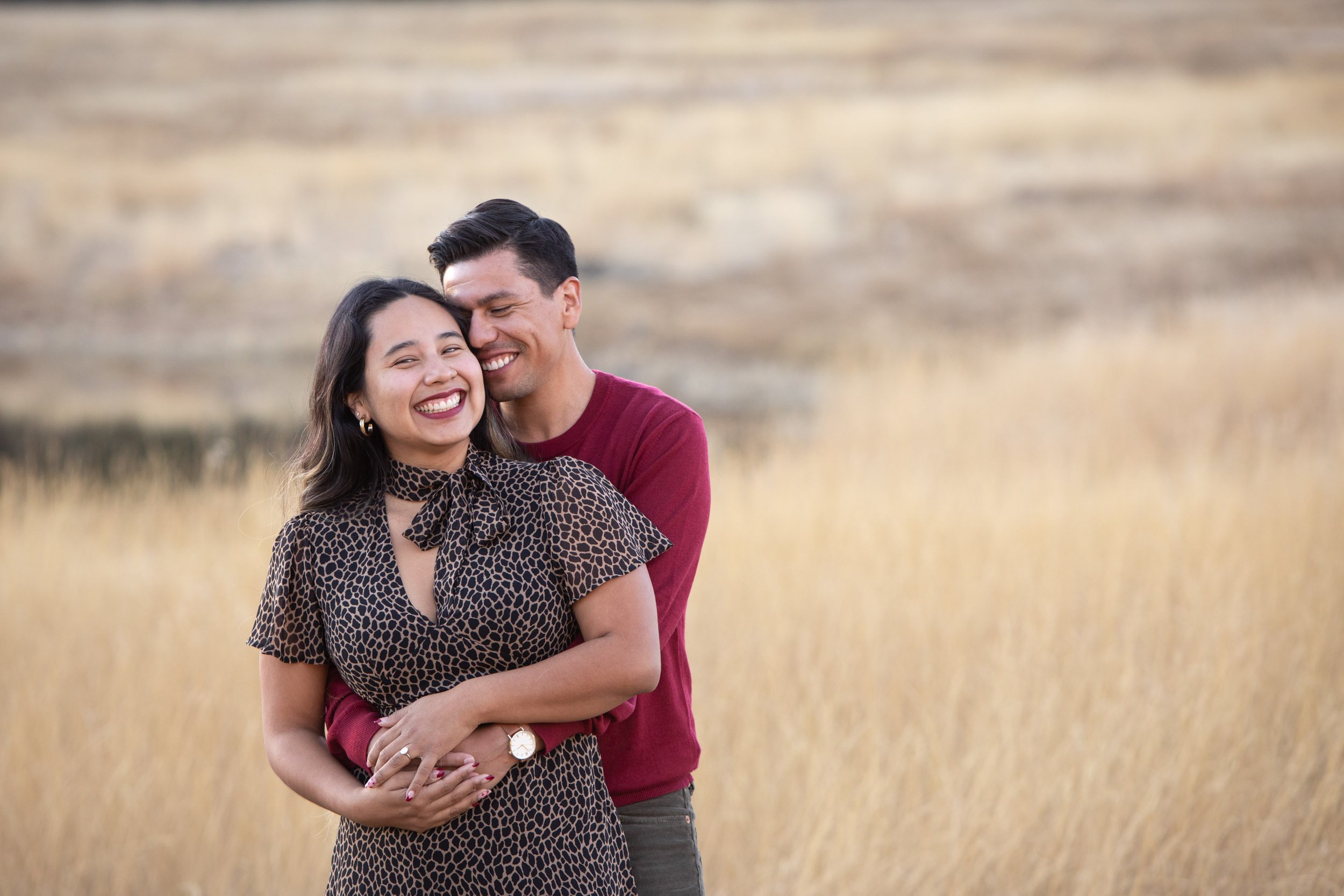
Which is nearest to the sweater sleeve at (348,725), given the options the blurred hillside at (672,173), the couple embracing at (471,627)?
the couple embracing at (471,627)

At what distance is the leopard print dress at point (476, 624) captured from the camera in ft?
7.07

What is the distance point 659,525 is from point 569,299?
2.00 feet

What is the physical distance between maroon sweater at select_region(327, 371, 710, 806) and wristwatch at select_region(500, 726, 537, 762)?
188 millimetres

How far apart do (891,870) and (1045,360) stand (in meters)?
9.29

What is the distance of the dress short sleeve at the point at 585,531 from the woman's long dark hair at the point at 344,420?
0.39 meters

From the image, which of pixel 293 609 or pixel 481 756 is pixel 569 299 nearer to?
pixel 293 609

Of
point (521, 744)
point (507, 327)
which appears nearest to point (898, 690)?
point (507, 327)

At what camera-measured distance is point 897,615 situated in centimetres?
584

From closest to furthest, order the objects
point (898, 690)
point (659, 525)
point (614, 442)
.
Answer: point (659, 525)
point (614, 442)
point (898, 690)

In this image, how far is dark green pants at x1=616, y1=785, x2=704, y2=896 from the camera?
8.13ft

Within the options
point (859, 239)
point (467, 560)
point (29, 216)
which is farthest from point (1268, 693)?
point (29, 216)

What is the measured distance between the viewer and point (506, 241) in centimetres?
263

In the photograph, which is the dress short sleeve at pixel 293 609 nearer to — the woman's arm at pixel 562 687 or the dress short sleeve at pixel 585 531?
the woman's arm at pixel 562 687

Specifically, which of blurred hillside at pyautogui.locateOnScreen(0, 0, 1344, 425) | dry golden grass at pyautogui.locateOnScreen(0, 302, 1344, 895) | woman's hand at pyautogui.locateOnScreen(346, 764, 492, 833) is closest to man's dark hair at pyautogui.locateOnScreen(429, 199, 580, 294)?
dry golden grass at pyautogui.locateOnScreen(0, 302, 1344, 895)
